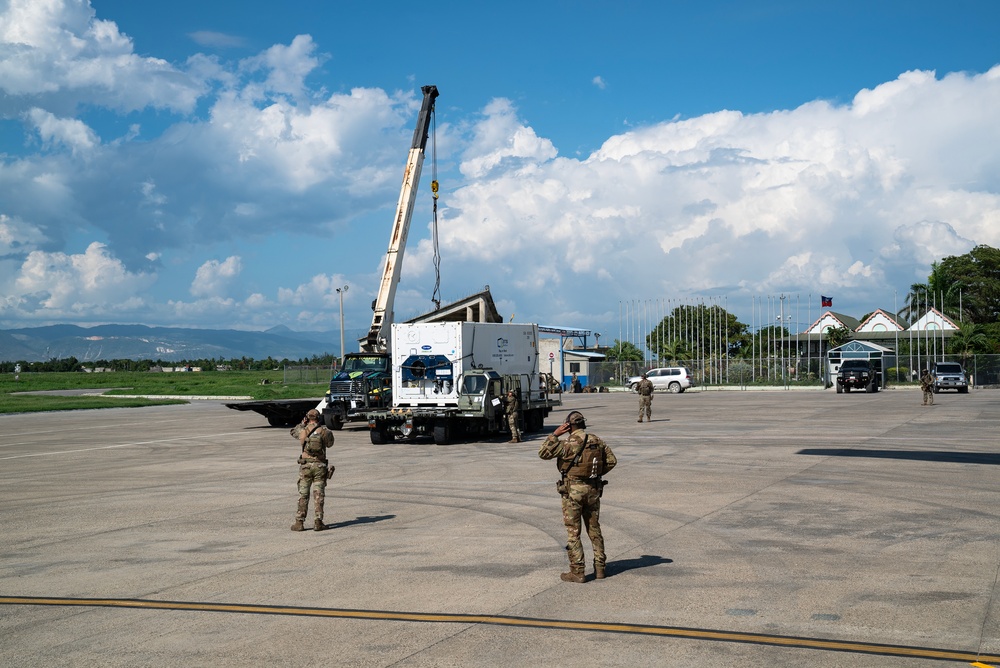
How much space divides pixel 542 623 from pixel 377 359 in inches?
934

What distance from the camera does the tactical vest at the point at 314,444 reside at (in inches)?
508

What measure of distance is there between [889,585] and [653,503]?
5562 mm

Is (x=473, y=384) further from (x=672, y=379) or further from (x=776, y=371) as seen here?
(x=776, y=371)

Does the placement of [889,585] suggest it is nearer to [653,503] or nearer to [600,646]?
[600,646]

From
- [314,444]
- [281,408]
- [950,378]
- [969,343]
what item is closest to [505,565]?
[314,444]

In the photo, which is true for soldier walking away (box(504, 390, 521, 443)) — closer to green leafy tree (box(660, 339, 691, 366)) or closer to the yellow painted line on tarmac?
the yellow painted line on tarmac

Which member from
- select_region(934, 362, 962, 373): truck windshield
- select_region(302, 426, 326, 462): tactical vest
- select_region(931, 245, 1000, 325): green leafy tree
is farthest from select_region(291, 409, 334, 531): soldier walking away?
select_region(931, 245, 1000, 325): green leafy tree

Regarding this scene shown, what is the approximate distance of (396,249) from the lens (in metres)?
32.7

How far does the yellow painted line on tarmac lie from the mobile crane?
20.0 metres

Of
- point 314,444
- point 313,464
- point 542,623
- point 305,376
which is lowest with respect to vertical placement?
point 542,623

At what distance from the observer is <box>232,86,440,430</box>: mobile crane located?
30.3m

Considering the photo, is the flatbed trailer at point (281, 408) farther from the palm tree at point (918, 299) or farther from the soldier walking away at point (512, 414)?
the palm tree at point (918, 299)

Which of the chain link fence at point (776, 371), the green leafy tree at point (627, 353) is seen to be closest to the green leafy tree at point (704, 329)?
the green leafy tree at point (627, 353)

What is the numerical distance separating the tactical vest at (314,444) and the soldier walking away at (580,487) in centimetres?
440
